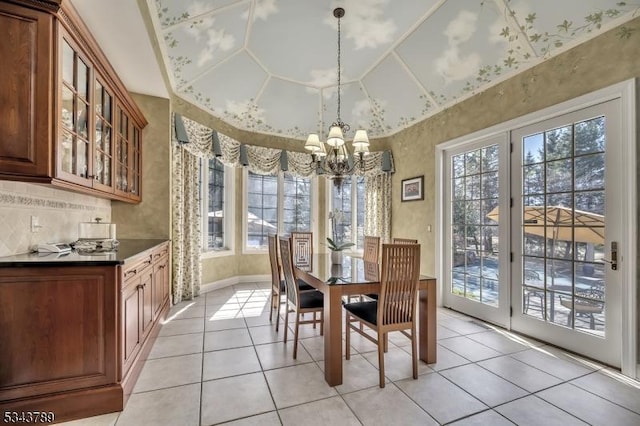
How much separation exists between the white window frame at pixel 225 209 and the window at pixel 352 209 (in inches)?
78.5

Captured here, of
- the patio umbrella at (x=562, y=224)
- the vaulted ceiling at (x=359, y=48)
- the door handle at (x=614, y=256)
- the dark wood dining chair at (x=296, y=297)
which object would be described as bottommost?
the dark wood dining chair at (x=296, y=297)

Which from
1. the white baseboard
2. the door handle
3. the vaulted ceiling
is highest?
the vaulted ceiling

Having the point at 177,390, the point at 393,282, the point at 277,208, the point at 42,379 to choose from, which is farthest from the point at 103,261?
the point at 277,208

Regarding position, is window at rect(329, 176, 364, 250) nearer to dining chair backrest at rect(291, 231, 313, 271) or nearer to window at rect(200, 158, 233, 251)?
dining chair backrest at rect(291, 231, 313, 271)

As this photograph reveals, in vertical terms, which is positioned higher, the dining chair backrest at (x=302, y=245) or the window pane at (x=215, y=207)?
the window pane at (x=215, y=207)

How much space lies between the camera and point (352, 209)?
226 inches

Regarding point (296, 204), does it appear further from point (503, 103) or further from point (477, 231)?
point (503, 103)

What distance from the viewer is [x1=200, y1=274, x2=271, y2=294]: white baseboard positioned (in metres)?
4.59

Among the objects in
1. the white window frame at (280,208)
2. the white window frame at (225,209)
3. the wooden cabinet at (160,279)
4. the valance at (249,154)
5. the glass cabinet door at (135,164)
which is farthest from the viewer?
the white window frame at (280,208)

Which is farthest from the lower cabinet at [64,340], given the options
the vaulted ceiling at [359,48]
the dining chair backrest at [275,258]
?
the vaulted ceiling at [359,48]

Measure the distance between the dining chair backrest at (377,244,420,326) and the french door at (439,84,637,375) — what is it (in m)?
1.64

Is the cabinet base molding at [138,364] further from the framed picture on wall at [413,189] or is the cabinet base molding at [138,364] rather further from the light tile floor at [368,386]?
the framed picture on wall at [413,189]

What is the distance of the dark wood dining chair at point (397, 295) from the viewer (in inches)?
84.0

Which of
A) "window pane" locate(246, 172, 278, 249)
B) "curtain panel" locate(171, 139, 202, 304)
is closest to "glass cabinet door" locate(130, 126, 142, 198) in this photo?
"curtain panel" locate(171, 139, 202, 304)
